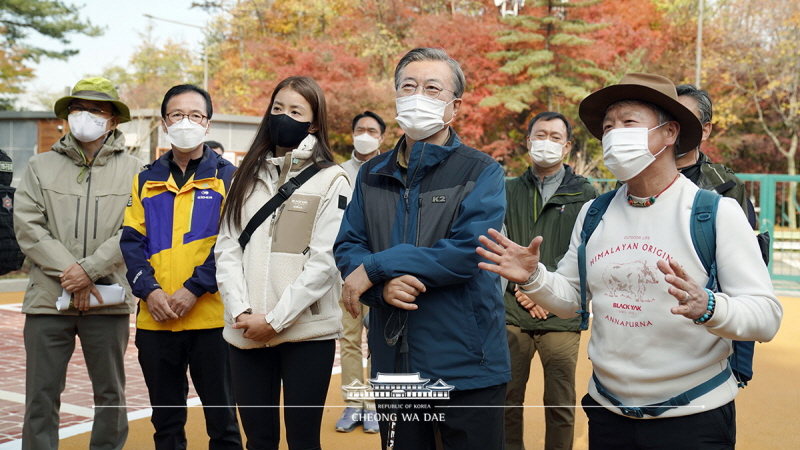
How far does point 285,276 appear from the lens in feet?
12.1

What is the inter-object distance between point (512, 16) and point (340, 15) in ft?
34.3

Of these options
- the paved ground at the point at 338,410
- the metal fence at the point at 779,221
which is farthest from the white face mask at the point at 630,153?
the metal fence at the point at 779,221

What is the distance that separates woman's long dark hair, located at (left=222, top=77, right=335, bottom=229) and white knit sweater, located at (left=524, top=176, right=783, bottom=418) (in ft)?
5.26

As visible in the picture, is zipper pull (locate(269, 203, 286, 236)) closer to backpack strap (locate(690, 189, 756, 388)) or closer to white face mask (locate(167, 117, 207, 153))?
white face mask (locate(167, 117, 207, 153))

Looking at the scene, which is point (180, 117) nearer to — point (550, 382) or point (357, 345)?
point (357, 345)

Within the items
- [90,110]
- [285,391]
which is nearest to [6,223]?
[90,110]

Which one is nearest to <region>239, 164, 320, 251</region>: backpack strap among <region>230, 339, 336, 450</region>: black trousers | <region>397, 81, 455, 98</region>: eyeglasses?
<region>230, 339, 336, 450</region>: black trousers

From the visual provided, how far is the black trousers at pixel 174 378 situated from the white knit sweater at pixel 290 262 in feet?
1.79

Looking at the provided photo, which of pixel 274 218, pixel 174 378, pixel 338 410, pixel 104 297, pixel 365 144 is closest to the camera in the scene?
pixel 274 218

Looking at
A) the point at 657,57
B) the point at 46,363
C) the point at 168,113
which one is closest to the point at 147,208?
the point at 168,113

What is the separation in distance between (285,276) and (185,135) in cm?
125

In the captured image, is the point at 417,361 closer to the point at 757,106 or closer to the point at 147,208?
the point at 147,208

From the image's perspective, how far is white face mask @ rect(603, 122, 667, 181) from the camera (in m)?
2.80

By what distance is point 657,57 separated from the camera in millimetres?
30062
